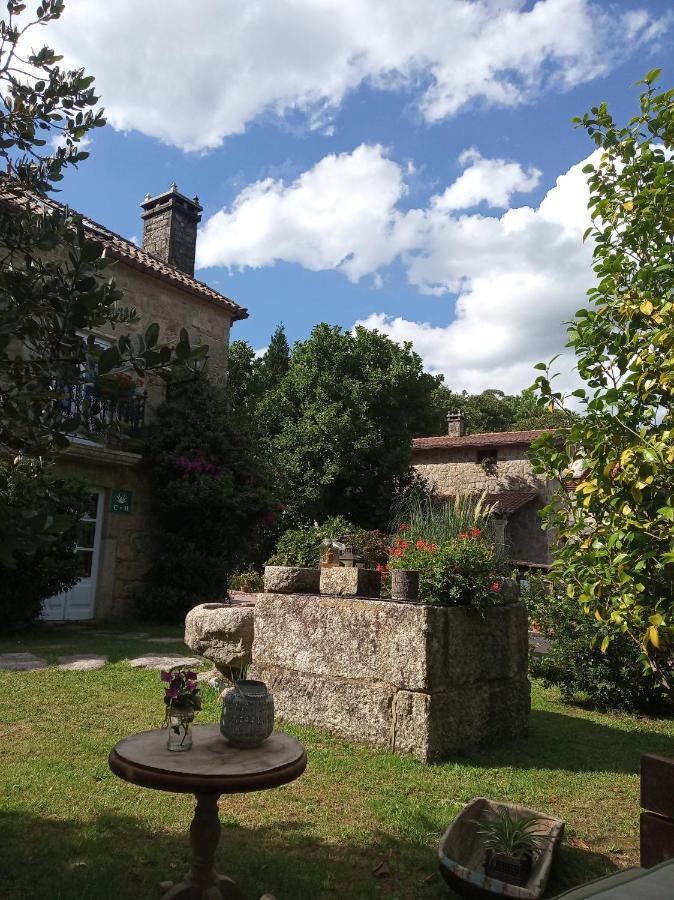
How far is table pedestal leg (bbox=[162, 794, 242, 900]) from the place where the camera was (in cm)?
262

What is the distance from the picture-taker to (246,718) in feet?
9.41

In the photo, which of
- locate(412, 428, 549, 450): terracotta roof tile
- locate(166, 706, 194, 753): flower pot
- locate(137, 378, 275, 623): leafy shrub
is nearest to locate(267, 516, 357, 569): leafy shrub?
locate(166, 706, 194, 753): flower pot

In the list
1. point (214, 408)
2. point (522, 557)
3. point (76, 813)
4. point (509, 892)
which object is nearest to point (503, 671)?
point (509, 892)

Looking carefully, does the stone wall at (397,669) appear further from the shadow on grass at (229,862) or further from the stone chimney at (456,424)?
the stone chimney at (456,424)

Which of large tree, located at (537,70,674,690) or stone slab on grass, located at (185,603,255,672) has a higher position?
large tree, located at (537,70,674,690)

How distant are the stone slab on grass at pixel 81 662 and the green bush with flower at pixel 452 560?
3501mm

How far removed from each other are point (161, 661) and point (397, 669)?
3672 mm

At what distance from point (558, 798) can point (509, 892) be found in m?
1.55

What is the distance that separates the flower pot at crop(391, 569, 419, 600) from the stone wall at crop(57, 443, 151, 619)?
281 inches

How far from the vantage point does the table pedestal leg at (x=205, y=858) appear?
2.62 metres

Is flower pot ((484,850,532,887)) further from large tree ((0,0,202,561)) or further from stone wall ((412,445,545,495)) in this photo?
stone wall ((412,445,545,495))

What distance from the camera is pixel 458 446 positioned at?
75.4 feet

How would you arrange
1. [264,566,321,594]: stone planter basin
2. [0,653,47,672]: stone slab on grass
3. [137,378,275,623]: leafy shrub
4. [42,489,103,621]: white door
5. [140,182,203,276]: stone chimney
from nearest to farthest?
1. [264,566,321,594]: stone planter basin
2. [0,653,47,672]: stone slab on grass
3. [42,489,103,621]: white door
4. [137,378,275,623]: leafy shrub
5. [140,182,203,276]: stone chimney

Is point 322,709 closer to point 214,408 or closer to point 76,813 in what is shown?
point 76,813
